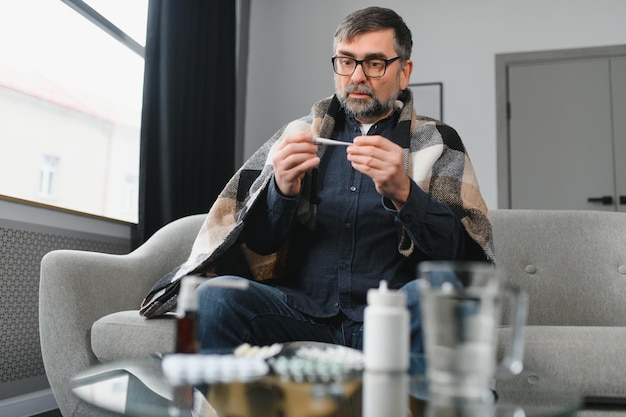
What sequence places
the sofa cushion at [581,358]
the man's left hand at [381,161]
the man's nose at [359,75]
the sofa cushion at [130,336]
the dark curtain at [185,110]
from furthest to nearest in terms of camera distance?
the dark curtain at [185,110]
the man's nose at [359,75]
the sofa cushion at [130,336]
the sofa cushion at [581,358]
the man's left hand at [381,161]

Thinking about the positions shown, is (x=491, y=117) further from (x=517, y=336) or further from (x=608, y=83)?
(x=517, y=336)

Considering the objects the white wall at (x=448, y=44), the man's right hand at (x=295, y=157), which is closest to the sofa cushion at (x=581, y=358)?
the man's right hand at (x=295, y=157)

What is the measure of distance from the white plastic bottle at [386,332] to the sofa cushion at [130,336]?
32.5 inches

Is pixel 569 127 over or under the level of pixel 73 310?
over

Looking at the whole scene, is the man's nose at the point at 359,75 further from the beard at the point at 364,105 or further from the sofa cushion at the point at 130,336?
the sofa cushion at the point at 130,336

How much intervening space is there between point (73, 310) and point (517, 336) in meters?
1.23

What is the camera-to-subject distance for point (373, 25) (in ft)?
5.45

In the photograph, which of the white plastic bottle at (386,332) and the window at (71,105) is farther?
the window at (71,105)

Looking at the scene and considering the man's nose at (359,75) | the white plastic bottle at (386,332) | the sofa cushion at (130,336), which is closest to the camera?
the white plastic bottle at (386,332)

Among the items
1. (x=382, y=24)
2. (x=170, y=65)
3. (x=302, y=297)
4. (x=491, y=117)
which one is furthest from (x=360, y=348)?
(x=491, y=117)

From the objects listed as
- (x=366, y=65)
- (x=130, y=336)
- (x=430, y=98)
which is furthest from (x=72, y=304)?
(x=430, y=98)

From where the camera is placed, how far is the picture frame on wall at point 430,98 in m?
4.00

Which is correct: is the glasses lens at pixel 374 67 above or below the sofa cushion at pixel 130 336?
above

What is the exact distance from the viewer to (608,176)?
379 centimetres
